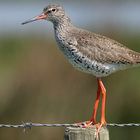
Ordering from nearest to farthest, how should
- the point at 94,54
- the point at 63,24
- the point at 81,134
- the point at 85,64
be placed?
the point at 81,134, the point at 85,64, the point at 94,54, the point at 63,24

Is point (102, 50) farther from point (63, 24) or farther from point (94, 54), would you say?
point (63, 24)

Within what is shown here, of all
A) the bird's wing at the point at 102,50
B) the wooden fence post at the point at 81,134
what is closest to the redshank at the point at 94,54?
the bird's wing at the point at 102,50

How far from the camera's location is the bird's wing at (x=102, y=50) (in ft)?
37.0

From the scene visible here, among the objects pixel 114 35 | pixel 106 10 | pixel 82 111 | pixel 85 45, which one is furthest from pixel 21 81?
pixel 106 10

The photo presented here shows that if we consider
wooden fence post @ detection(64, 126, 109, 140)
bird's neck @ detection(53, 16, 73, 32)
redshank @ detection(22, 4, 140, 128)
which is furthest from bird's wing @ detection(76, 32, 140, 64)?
wooden fence post @ detection(64, 126, 109, 140)

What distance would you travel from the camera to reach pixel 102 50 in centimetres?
1137

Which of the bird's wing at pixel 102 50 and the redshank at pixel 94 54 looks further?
the bird's wing at pixel 102 50

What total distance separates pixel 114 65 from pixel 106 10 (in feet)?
83.1

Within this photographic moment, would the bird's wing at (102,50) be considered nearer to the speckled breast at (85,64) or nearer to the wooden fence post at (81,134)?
the speckled breast at (85,64)

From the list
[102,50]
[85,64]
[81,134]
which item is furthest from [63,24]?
[81,134]

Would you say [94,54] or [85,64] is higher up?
[94,54]

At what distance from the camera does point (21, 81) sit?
17516 mm

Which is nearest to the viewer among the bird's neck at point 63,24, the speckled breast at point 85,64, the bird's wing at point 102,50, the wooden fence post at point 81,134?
the wooden fence post at point 81,134

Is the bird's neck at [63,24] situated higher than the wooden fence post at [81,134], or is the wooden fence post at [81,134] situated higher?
the bird's neck at [63,24]
